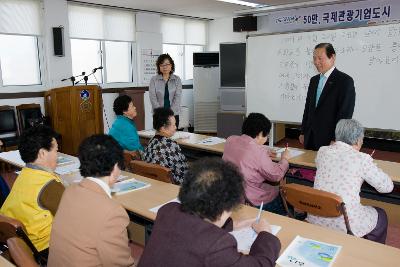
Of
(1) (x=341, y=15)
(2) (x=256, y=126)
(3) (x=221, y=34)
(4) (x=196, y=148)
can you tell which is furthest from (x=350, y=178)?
(3) (x=221, y=34)

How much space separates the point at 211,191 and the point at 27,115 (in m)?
5.62

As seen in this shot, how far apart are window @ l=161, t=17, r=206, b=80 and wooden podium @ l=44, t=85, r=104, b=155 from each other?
9.69 feet

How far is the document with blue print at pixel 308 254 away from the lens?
139 centimetres

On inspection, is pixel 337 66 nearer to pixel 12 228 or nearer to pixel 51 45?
pixel 12 228

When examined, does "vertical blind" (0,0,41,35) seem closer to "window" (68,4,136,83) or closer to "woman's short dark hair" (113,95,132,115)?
"window" (68,4,136,83)

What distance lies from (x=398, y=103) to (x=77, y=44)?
218 inches

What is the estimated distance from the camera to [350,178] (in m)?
2.04

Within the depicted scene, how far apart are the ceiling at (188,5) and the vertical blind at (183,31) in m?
0.33

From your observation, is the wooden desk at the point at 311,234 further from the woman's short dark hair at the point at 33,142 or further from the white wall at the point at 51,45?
the white wall at the point at 51,45

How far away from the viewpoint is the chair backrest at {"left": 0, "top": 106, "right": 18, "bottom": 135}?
5.73 metres

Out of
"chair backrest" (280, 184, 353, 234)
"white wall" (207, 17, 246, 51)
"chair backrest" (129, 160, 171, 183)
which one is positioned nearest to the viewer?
A: "chair backrest" (280, 184, 353, 234)

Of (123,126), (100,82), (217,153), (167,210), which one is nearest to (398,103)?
(217,153)

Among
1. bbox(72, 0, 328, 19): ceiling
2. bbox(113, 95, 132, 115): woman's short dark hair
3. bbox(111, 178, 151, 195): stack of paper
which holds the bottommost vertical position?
bbox(111, 178, 151, 195): stack of paper

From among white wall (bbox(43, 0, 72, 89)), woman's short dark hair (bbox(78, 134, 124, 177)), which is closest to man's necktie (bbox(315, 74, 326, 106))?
woman's short dark hair (bbox(78, 134, 124, 177))
